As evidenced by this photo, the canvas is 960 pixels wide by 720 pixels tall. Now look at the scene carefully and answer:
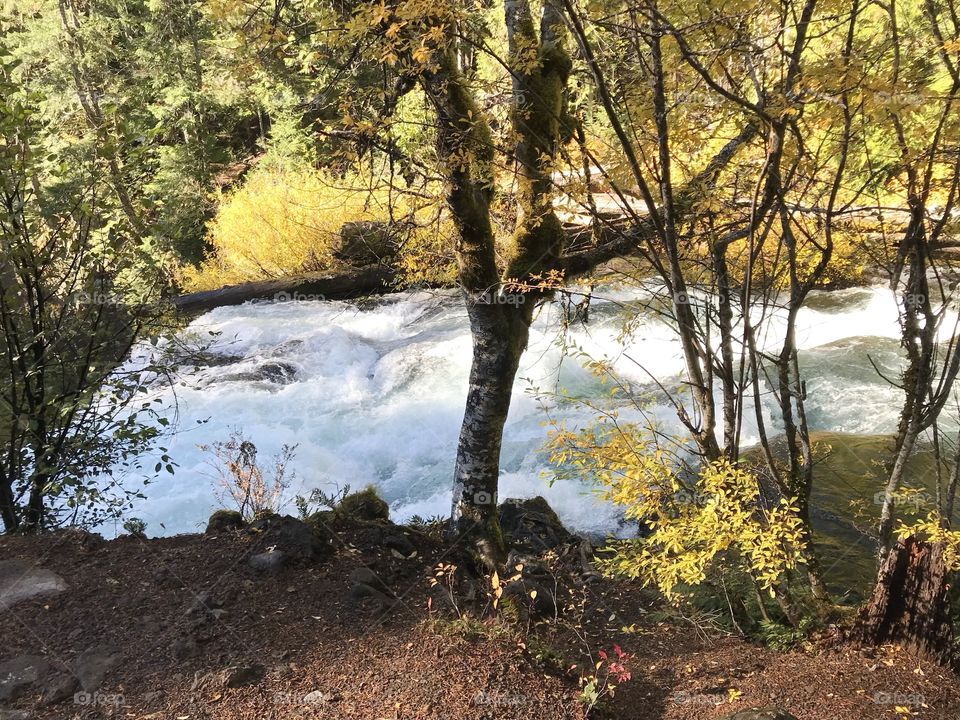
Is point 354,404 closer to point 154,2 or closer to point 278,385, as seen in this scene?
point 278,385

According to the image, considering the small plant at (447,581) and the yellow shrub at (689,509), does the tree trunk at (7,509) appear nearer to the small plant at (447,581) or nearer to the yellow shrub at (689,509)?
the small plant at (447,581)

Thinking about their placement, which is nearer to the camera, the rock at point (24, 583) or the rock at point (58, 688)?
the rock at point (58, 688)

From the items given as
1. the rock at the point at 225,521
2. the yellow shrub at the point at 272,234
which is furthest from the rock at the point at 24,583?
the yellow shrub at the point at 272,234

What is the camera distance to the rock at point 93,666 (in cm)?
263

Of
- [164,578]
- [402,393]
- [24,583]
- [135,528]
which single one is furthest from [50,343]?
[402,393]

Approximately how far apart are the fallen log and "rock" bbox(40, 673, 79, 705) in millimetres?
9379

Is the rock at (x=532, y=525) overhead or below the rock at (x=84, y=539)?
below

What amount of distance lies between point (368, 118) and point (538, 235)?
3.93ft

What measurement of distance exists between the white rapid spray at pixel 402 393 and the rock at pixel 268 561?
2.73 meters

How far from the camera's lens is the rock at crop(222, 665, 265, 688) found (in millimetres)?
2621

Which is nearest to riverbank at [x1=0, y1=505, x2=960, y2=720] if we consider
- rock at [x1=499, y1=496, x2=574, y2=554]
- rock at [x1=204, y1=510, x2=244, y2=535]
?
rock at [x1=204, y1=510, x2=244, y2=535]

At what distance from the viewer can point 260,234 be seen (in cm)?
1298

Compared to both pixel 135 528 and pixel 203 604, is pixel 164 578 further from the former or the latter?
pixel 135 528

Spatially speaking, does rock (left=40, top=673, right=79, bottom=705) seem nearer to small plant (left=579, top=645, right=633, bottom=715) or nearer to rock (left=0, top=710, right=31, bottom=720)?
rock (left=0, top=710, right=31, bottom=720)
